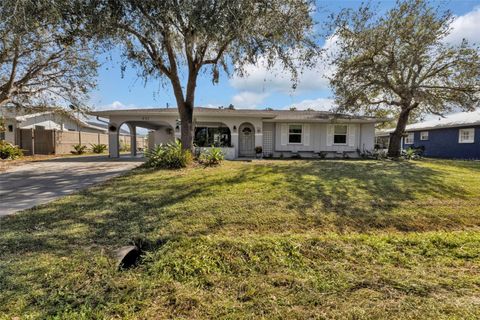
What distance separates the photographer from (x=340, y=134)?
18.1 m

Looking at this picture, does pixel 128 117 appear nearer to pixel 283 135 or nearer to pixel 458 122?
pixel 283 135

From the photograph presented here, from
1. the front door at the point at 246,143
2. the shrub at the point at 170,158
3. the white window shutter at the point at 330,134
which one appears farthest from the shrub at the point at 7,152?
the white window shutter at the point at 330,134

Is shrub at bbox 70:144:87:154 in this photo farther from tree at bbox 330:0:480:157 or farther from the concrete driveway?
tree at bbox 330:0:480:157

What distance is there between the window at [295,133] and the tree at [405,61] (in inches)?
128

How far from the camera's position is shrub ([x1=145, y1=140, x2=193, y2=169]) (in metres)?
10.3

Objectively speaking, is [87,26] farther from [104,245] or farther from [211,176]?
[104,245]

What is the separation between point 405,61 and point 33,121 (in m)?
30.7

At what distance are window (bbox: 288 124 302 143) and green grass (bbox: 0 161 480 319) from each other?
11.2 metres

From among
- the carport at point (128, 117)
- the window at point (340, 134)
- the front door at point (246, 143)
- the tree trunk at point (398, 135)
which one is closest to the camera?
the carport at point (128, 117)

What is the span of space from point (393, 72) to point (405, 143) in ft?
50.9

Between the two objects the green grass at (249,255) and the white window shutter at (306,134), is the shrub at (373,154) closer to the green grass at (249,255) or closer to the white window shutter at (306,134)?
the white window shutter at (306,134)

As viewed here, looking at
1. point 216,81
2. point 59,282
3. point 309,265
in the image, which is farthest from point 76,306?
point 216,81

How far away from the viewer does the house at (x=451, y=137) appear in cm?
1898

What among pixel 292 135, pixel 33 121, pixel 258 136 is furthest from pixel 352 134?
pixel 33 121
